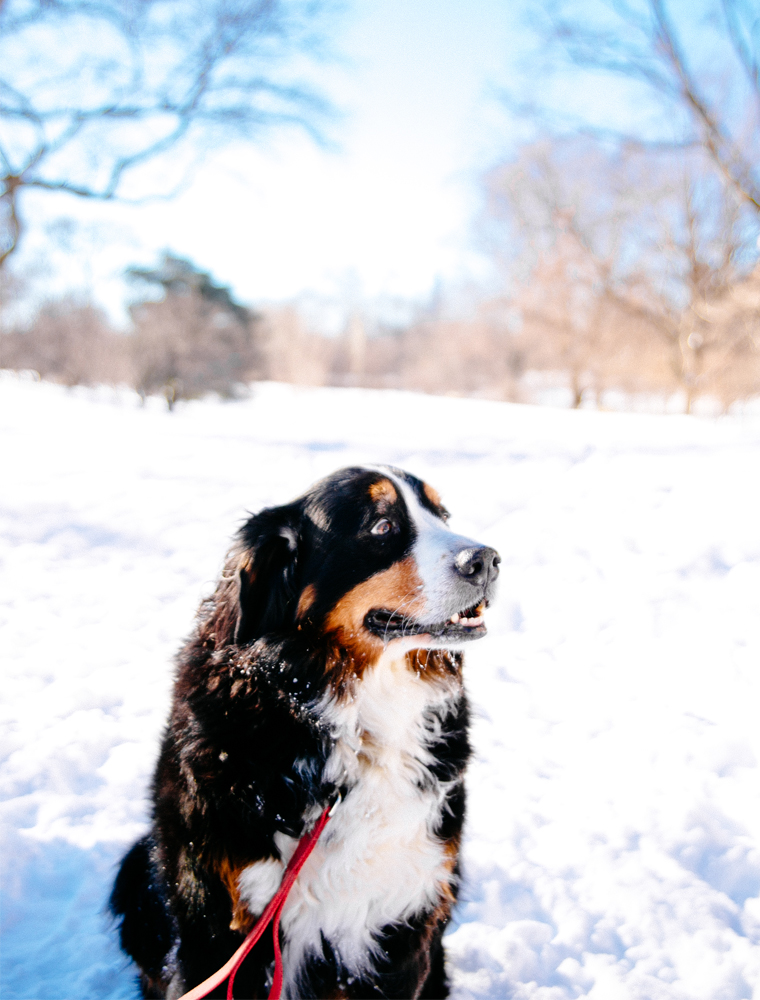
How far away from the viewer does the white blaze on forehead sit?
2203 mm

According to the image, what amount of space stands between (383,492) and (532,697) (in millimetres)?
2477

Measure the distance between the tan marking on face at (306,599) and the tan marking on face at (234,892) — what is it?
31.4 inches

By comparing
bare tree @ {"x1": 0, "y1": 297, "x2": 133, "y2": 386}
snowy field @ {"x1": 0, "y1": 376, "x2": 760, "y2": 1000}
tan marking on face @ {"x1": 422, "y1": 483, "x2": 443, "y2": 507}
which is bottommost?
snowy field @ {"x1": 0, "y1": 376, "x2": 760, "y2": 1000}

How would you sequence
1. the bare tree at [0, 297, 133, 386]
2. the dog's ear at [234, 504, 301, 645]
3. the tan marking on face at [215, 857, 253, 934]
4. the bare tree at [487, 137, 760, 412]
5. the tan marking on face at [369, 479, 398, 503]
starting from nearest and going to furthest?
1. the tan marking on face at [215, 857, 253, 934]
2. the dog's ear at [234, 504, 301, 645]
3. the tan marking on face at [369, 479, 398, 503]
4. the bare tree at [487, 137, 760, 412]
5. the bare tree at [0, 297, 133, 386]

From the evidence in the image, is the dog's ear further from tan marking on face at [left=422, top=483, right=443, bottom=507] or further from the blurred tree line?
the blurred tree line

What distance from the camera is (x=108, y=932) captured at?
2637mm

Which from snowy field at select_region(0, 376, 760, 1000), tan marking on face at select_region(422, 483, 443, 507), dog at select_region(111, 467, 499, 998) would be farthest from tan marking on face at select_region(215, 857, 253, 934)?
tan marking on face at select_region(422, 483, 443, 507)

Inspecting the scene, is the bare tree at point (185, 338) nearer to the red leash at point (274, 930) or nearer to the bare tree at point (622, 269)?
the bare tree at point (622, 269)

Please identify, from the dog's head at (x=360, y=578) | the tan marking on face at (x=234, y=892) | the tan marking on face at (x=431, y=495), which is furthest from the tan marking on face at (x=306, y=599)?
the tan marking on face at (x=234, y=892)

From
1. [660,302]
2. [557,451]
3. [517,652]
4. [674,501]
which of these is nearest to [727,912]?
[517,652]

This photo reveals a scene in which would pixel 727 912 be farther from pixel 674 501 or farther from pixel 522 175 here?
pixel 522 175

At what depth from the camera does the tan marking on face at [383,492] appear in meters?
2.43

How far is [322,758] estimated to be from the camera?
2109mm

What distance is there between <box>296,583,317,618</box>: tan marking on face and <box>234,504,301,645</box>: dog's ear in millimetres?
21
